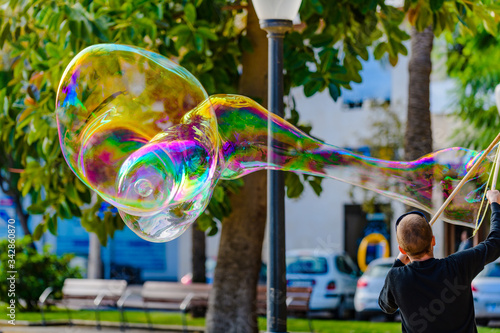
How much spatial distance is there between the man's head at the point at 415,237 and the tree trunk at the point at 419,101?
26.9 feet

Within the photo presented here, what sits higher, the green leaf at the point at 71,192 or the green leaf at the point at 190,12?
the green leaf at the point at 190,12

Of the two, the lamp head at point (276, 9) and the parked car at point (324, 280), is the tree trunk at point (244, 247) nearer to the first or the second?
the lamp head at point (276, 9)

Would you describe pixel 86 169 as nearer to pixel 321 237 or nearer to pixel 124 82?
pixel 124 82

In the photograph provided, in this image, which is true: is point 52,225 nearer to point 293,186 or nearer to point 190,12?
point 293,186

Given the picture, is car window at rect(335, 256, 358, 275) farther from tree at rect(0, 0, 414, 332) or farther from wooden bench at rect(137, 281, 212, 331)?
tree at rect(0, 0, 414, 332)

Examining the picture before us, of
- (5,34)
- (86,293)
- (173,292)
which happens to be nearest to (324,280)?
(173,292)

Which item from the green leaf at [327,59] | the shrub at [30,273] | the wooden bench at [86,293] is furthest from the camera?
the shrub at [30,273]


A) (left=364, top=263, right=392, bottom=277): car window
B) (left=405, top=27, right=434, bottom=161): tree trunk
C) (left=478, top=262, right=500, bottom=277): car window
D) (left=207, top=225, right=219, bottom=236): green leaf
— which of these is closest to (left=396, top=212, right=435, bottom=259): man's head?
(left=207, top=225, right=219, bottom=236): green leaf

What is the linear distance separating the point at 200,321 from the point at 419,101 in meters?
5.70

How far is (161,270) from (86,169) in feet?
80.4

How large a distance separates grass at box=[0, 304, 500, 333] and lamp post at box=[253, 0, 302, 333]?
646cm

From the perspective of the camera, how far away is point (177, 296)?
48.8ft

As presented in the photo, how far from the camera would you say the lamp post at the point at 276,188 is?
19.5ft

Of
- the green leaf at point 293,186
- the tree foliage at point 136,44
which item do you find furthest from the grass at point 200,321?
the tree foliage at point 136,44
